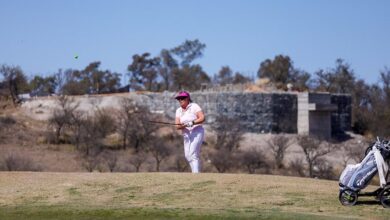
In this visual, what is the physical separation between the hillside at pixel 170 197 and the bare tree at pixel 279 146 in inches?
1176

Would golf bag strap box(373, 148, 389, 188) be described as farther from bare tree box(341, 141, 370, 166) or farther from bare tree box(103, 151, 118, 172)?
bare tree box(341, 141, 370, 166)

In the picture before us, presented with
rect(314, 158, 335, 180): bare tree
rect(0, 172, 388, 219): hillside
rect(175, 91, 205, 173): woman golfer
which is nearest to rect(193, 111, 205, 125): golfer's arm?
rect(175, 91, 205, 173): woman golfer

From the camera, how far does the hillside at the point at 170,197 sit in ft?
34.9

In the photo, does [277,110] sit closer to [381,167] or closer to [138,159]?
[138,159]

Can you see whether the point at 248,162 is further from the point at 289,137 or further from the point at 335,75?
the point at 335,75

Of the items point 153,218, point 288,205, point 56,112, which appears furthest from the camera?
point 56,112

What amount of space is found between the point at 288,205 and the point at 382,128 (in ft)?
144

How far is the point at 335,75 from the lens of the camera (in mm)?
71188

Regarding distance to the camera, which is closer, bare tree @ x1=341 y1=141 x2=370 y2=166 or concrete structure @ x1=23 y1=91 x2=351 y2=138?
bare tree @ x1=341 y1=141 x2=370 y2=166

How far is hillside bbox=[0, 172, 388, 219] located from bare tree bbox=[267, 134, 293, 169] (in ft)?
98.0

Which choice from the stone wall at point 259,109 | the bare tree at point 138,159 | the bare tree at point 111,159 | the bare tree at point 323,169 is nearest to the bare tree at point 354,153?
the bare tree at point 323,169

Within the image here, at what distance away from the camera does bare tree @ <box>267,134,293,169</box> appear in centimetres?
4378

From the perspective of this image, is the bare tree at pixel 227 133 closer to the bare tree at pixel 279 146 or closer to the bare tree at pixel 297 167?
the bare tree at pixel 279 146

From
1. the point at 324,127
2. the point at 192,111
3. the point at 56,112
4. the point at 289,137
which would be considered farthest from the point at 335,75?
the point at 192,111
